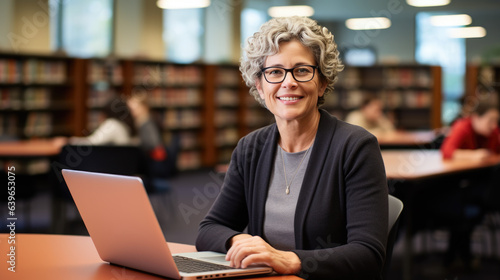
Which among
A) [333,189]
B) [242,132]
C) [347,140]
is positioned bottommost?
[242,132]

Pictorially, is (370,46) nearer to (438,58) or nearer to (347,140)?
(438,58)

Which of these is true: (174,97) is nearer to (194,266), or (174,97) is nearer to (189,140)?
(189,140)

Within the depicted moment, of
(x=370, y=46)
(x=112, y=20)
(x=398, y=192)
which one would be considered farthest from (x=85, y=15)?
(x=370, y=46)

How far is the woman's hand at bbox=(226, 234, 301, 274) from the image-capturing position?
1.34 meters

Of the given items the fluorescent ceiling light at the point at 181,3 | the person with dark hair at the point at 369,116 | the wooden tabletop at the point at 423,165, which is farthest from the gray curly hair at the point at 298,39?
the fluorescent ceiling light at the point at 181,3

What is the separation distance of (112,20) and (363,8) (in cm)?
589

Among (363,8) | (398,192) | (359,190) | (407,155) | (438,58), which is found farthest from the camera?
(438,58)

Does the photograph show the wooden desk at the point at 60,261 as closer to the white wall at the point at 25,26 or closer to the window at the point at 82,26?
the white wall at the point at 25,26

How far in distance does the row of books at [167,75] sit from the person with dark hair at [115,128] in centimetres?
382

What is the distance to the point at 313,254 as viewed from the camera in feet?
4.67

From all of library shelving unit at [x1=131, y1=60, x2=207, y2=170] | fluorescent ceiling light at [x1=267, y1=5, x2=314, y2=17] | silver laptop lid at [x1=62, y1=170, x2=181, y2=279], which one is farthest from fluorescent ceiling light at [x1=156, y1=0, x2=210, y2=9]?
silver laptop lid at [x1=62, y1=170, x2=181, y2=279]

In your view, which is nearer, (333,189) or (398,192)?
(333,189)

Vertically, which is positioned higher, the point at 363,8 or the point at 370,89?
the point at 363,8

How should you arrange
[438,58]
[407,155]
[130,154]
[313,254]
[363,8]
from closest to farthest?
[313,254], [130,154], [407,155], [363,8], [438,58]
